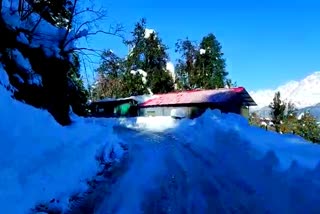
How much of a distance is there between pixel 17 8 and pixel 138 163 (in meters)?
8.47

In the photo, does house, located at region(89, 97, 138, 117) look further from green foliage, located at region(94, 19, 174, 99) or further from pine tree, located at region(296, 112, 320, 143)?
pine tree, located at region(296, 112, 320, 143)

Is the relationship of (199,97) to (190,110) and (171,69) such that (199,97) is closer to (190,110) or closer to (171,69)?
(190,110)

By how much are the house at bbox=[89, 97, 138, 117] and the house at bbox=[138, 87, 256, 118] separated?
1.09 meters

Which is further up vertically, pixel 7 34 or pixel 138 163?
pixel 7 34

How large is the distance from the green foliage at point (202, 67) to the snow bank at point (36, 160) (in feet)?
201

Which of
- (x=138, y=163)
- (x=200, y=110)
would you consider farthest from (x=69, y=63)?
(x=200, y=110)

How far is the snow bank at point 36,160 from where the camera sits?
26.4 feet

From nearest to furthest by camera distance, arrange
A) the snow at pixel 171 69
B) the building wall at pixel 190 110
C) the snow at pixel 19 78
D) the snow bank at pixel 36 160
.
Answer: the snow bank at pixel 36 160 → the snow at pixel 19 78 → the building wall at pixel 190 110 → the snow at pixel 171 69

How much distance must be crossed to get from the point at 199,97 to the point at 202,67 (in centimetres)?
2493

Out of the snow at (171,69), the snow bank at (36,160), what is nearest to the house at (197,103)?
the snow at (171,69)

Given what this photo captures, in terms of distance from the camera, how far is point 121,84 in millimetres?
69438

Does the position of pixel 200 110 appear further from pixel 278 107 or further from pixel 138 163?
pixel 138 163

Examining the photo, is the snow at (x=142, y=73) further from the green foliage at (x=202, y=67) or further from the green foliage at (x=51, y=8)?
the green foliage at (x=51, y=8)

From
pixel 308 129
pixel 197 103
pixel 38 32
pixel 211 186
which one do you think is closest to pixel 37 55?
pixel 38 32
